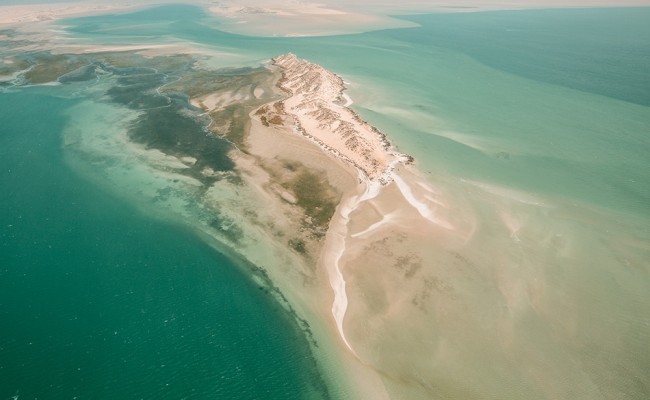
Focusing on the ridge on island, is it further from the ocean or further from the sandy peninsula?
the ocean

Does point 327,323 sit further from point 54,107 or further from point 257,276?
point 54,107

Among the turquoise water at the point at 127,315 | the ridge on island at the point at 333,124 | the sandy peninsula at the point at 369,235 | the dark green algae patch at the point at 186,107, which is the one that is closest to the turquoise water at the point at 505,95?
the ridge on island at the point at 333,124

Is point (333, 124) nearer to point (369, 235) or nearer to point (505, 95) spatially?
point (369, 235)

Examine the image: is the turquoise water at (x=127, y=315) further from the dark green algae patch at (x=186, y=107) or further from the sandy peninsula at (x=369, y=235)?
the sandy peninsula at (x=369, y=235)

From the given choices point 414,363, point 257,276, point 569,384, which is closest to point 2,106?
point 257,276

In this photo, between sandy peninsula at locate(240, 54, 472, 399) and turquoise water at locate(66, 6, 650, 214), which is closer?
sandy peninsula at locate(240, 54, 472, 399)

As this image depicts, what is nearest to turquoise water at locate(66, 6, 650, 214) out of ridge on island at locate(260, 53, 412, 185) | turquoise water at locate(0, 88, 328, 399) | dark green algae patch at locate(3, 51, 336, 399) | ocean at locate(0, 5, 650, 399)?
ocean at locate(0, 5, 650, 399)

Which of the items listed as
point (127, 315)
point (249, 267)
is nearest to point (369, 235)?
point (249, 267)
